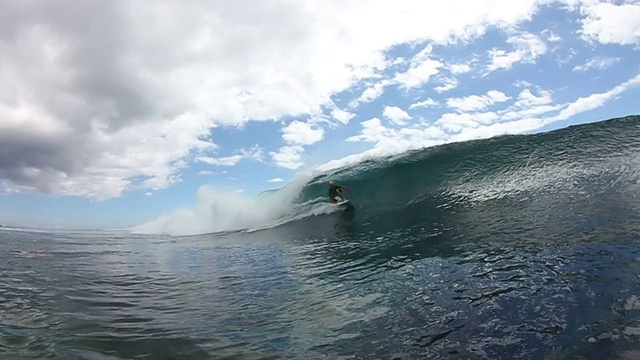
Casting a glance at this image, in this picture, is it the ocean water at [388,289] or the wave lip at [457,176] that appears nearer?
the ocean water at [388,289]

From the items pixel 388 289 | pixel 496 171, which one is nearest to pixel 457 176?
pixel 496 171

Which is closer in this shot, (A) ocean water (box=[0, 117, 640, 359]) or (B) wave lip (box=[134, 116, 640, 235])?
(A) ocean water (box=[0, 117, 640, 359])

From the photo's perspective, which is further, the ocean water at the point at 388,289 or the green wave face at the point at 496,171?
the green wave face at the point at 496,171

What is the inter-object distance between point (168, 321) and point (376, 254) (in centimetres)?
412

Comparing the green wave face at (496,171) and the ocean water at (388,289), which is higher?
the green wave face at (496,171)

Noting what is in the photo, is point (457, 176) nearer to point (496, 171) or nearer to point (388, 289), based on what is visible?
point (496, 171)

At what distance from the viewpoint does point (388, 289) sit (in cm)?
491

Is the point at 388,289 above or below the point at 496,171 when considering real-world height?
below

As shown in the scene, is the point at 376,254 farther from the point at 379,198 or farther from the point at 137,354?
the point at 379,198

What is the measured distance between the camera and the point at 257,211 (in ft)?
68.2

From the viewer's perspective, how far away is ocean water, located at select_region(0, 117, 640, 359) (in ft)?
10.7

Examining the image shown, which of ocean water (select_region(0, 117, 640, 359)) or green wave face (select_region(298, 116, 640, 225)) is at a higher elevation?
green wave face (select_region(298, 116, 640, 225))

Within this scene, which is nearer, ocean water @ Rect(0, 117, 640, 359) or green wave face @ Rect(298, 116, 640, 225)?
ocean water @ Rect(0, 117, 640, 359)

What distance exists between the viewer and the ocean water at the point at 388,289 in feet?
10.7
